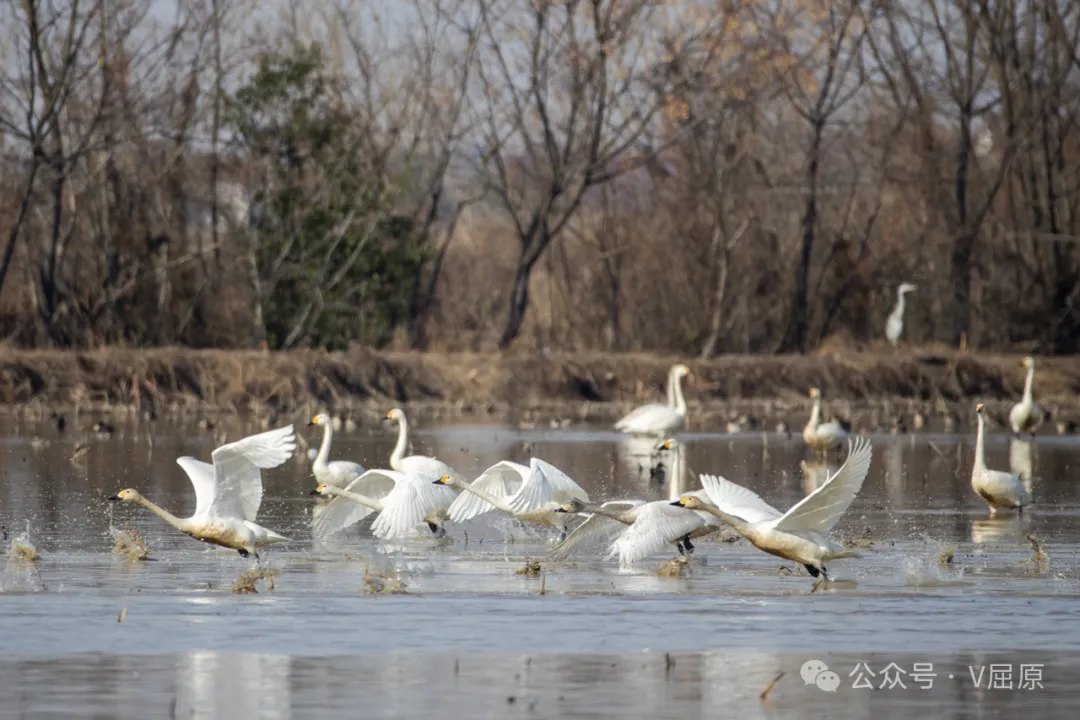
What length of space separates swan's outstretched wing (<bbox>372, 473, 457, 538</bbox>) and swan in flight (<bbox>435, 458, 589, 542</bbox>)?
0.09 m

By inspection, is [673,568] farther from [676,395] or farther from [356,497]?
[676,395]

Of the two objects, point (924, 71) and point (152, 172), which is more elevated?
point (924, 71)

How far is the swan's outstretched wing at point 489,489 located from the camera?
13898 millimetres

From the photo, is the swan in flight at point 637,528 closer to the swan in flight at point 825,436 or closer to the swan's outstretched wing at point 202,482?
the swan's outstretched wing at point 202,482

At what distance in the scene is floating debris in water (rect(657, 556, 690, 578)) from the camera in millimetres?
11834

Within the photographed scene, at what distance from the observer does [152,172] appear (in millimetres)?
34344

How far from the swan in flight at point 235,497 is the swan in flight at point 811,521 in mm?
2642

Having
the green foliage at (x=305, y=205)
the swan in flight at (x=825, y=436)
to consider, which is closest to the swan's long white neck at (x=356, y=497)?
the swan in flight at (x=825, y=436)

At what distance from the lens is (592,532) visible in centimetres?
1245

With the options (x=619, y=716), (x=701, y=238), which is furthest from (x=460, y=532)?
(x=701, y=238)

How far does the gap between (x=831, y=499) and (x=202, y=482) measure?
13.8 ft

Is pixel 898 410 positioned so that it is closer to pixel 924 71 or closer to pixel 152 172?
pixel 924 71

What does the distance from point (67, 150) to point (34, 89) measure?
323 cm

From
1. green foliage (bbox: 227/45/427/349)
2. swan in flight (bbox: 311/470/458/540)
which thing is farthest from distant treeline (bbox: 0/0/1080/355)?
swan in flight (bbox: 311/470/458/540)
